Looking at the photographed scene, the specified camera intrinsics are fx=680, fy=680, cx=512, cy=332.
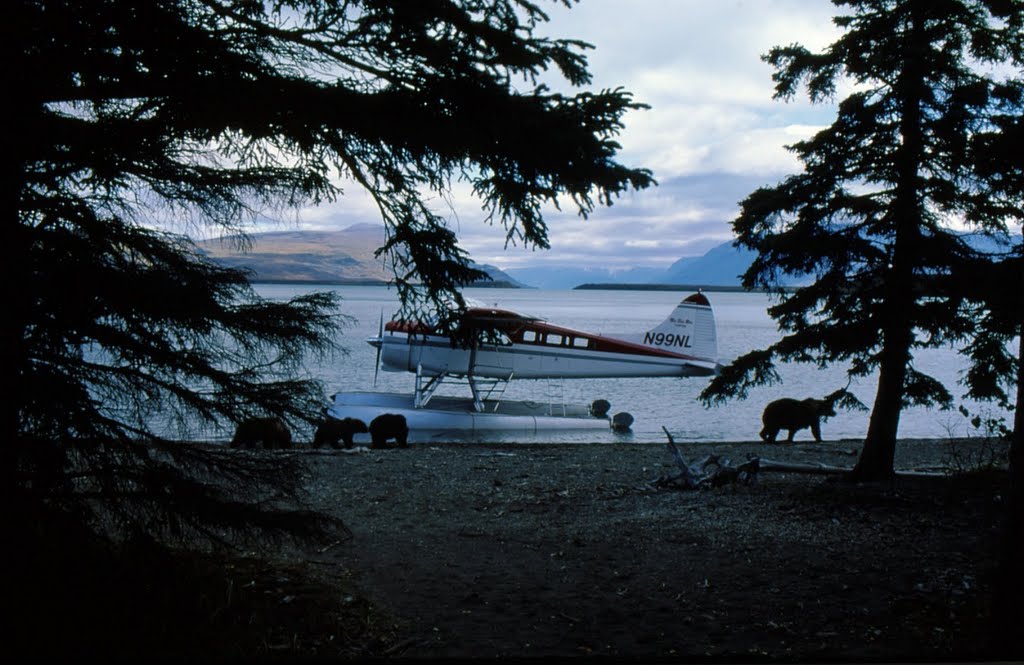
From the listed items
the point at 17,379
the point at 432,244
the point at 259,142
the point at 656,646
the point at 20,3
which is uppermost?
the point at 20,3

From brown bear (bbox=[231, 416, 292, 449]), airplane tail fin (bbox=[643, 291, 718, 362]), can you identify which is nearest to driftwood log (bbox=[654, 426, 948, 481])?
brown bear (bbox=[231, 416, 292, 449])

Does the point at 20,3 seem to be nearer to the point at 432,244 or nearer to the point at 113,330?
the point at 113,330

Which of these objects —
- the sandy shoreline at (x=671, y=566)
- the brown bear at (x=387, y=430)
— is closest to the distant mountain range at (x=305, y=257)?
the sandy shoreline at (x=671, y=566)

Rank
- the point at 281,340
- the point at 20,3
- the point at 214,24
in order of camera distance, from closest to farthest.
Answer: the point at 20,3 → the point at 214,24 → the point at 281,340

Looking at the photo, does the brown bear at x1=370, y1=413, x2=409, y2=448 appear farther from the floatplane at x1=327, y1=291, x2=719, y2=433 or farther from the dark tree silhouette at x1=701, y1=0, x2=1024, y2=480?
the dark tree silhouette at x1=701, y1=0, x2=1024, y2=480

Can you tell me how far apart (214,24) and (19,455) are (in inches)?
71.7

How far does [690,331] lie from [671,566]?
50.5 feet

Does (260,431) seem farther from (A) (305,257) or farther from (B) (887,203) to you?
(B) (887,203)

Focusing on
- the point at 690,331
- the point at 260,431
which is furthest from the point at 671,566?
the point at 690,331

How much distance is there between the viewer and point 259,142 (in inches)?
122

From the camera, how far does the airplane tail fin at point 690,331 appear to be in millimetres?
18328

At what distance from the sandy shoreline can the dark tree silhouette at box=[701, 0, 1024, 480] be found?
1259 mm

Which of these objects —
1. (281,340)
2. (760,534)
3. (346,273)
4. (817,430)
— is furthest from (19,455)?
(817,430)

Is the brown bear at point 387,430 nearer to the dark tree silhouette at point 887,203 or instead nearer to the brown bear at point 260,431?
the dark tree silhouette at point 887,203
